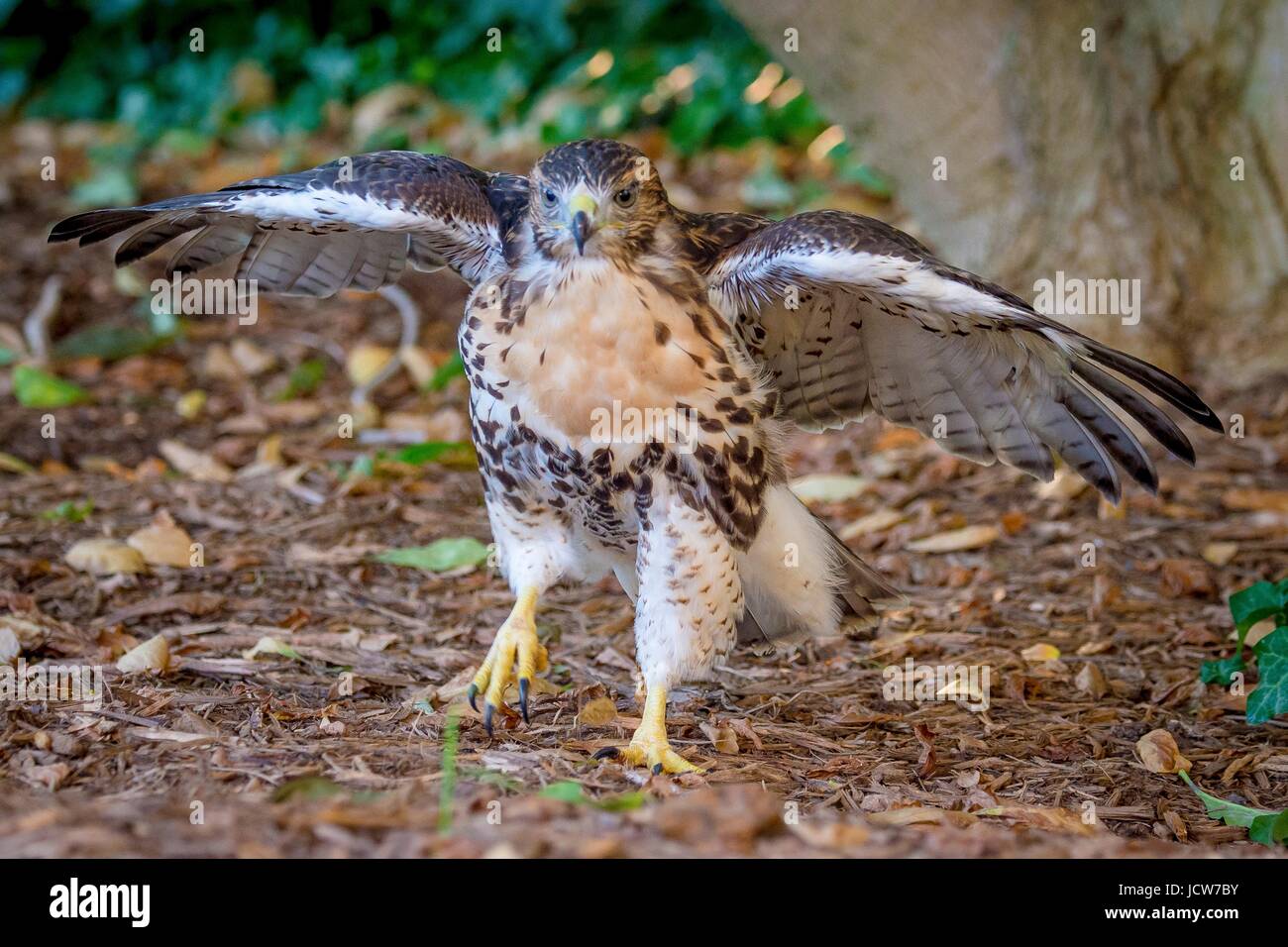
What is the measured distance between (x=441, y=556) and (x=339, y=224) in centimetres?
170

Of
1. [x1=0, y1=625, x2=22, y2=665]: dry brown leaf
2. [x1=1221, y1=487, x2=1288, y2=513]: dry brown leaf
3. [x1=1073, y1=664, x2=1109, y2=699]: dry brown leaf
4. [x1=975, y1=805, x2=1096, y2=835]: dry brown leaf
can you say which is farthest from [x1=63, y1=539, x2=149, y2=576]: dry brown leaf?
[x1=1221, y1=487, x2=1288, y2=513]: dry brown leaf

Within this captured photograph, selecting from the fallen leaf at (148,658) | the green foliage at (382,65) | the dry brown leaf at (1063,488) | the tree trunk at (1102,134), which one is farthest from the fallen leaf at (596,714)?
the green foliage at (382,65)

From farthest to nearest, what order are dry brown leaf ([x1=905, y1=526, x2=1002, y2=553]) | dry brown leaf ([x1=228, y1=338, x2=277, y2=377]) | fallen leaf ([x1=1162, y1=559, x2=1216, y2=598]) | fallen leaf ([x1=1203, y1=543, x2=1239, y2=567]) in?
dry brown leaf ([x1=228, y1=338, x2=277, y2=377]) < dry brown leaf ([x1=905, y1=526, x2=1002, y2=553]) < fallen leaf ([x1=1203, y1=543, x2=1239, y2=567]) < fallen leaf ([x1=1162, y1=559, x2=1216, y2=598])

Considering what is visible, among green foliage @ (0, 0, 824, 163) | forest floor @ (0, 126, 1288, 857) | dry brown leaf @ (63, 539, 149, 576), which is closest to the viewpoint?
forest floor @ (0, 126, 1288, 857)

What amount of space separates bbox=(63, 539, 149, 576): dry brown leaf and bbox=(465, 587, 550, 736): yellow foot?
1.72m

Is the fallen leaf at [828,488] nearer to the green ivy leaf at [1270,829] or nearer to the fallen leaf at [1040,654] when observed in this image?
the fallen leaf at [1040,654]

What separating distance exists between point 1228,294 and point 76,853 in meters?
5.97

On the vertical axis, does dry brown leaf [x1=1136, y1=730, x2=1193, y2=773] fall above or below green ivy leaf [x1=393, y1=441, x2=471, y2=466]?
below

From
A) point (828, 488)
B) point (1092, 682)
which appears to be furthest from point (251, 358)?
point (1092, 682)

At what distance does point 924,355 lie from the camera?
4.42 meters

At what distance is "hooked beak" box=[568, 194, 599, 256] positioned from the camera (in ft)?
12.8

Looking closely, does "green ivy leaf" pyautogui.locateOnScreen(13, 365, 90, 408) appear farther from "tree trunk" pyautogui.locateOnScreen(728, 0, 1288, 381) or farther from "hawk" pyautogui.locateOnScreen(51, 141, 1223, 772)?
"tree trunk" pyautogui.locateOnScreen(728, 0, 1288, 381)

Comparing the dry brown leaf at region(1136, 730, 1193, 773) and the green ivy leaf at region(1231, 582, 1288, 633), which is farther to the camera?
the green ivy leaf at region(1231, 582, 1288, 633)
